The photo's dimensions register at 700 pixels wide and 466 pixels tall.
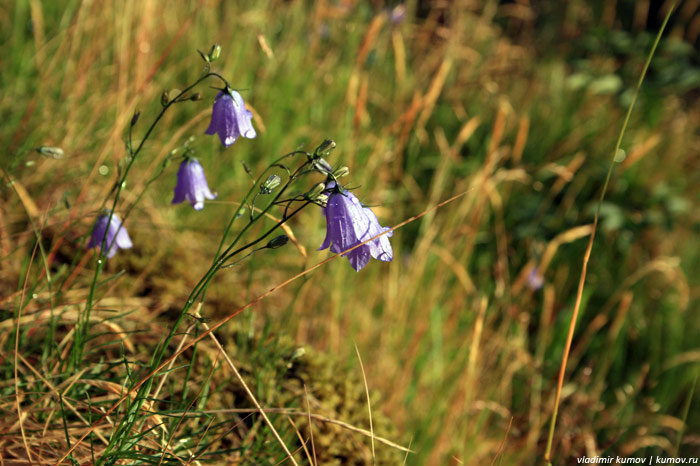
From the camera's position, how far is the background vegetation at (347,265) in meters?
1.80

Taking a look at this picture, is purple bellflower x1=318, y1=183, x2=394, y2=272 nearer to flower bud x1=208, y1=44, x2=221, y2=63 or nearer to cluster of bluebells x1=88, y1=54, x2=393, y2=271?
cluster of bluebells x1=88, y1=54, x2=393, y2=271

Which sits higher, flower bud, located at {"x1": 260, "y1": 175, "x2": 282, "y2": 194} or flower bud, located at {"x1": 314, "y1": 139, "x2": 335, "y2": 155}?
flower bud, located at {"x1": 314, "y1": 139, "x2": 335, "y2": 155}

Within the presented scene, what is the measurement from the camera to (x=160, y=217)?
112 inches

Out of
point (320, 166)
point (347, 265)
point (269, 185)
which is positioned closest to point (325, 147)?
point (320, 166)

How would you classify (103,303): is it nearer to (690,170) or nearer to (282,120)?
(282,120)

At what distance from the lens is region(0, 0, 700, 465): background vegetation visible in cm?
180

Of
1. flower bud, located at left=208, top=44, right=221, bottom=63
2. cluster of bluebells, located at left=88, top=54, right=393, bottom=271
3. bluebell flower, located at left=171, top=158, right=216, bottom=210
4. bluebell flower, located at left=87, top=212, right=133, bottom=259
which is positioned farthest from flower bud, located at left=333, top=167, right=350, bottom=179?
bluebell flower, located at left=87, top=212, right=133, bottom=259

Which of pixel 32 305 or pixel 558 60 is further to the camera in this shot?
pixel 558 60

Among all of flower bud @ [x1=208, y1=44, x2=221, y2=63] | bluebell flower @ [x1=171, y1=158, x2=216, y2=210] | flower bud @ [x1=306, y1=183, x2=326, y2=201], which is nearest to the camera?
flower bud @ [x1=306, y1=183, x2=326, y2=201]

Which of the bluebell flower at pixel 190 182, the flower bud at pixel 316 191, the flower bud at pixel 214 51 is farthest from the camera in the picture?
the bluebell flower at pixel 190 182

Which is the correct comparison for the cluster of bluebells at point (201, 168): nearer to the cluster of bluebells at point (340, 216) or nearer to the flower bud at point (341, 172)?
the cluster of bluebells at point (340, 216)

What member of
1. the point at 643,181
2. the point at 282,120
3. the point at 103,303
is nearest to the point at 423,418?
the point at 103,303

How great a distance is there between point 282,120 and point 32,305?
2146 mm

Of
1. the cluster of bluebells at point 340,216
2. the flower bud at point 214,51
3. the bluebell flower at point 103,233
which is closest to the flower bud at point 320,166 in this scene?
the cluster of bluebells at point 340,216
